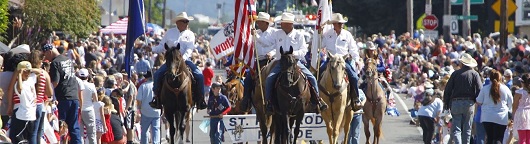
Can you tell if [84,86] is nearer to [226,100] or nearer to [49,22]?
[226,100]

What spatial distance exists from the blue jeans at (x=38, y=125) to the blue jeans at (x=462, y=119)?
7.30 metres

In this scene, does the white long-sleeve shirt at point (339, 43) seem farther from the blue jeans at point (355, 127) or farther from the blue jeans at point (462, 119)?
the blue jeans at point (462, 119)

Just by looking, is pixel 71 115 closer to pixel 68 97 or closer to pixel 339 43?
pixel 68 97

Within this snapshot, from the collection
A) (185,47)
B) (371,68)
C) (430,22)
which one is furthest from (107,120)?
(430,22)

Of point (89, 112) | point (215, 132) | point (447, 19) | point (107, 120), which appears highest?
point (89, 112)

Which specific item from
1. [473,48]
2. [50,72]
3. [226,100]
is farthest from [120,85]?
[473,48]

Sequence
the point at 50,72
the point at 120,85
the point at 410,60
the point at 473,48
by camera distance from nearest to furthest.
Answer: the point at 50,72 → the point at 120,85 → the point at 473,48 → the point at 410,60

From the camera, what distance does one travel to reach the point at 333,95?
74.1 feet

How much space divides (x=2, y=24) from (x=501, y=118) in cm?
1107

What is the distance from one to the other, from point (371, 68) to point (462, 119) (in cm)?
194

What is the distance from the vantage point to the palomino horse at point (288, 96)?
20.8 meters

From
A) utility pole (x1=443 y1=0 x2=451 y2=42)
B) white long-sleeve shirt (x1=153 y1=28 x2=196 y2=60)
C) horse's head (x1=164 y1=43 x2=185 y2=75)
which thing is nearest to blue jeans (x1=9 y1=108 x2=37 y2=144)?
horse's head (x1=164 y1=43 x2=185 y2=75)

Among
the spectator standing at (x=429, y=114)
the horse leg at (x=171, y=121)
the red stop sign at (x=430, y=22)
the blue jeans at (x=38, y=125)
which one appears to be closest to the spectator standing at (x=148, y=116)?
the horse leg at (x=171, y=121)

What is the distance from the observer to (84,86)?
72.9 ft
